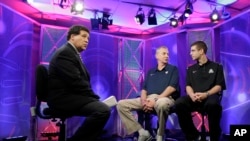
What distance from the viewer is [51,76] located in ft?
9.13

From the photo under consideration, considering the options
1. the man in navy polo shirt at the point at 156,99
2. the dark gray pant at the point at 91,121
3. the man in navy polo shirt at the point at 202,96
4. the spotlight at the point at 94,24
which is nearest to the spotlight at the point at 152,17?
the spotlight at the point at 94,24

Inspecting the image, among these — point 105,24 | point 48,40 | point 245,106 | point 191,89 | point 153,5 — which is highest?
point 153,5

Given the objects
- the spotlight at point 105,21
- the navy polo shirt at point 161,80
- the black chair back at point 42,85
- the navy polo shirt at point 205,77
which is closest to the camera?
the black chair back at point 42,85

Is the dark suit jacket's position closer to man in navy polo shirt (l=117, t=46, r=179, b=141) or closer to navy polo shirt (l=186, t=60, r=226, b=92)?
man in navy polo shirt (l=117, t=46, r=179, b=141)

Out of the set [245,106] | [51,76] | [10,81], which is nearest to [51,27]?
[10,81]

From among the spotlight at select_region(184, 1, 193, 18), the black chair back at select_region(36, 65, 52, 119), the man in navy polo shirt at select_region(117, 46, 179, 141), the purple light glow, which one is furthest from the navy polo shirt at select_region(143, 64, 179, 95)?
the purple light glow

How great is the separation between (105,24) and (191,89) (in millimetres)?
2692

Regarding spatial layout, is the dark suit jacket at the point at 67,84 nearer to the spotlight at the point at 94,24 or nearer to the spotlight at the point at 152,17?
the spotlight at the point at 94,24

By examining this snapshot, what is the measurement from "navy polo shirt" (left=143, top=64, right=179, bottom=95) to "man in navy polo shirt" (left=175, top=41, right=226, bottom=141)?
0.60 feet

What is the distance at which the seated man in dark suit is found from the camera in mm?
2627

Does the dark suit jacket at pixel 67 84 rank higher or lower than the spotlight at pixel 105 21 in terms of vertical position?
lower

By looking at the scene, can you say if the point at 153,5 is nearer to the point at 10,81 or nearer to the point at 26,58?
the point at 26,58

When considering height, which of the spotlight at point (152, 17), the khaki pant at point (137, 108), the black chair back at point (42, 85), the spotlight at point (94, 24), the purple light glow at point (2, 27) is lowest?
the khaki pant at point (137, 108)

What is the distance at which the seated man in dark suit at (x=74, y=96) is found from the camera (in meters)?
2.63
